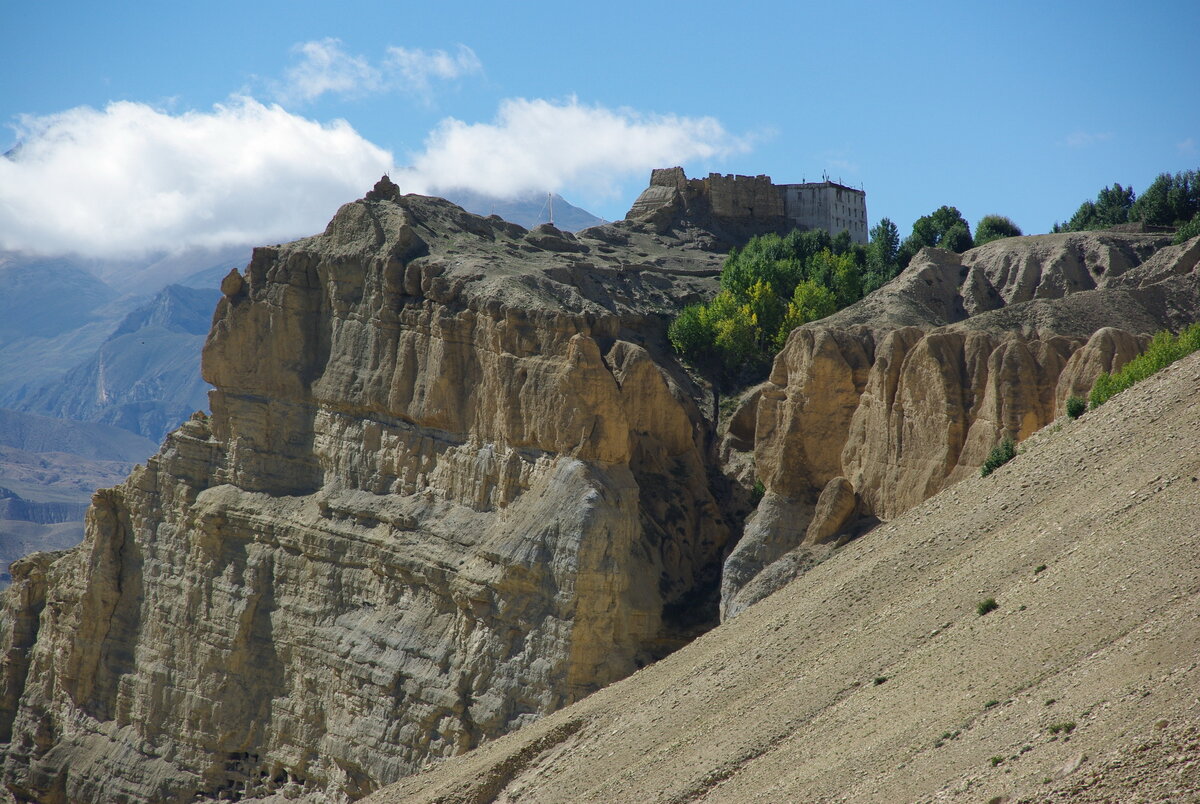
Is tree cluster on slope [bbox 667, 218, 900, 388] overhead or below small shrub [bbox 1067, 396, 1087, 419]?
overhead

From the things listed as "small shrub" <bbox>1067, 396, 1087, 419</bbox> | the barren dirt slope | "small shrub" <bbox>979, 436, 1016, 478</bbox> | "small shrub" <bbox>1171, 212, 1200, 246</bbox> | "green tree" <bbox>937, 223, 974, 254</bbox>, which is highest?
"green tree" <bbox>937, 223, 974, 254</bbox>

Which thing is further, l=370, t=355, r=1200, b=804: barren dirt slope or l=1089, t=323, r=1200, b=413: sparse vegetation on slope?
l=1089, t=323, r=1200, b=413: sparse vegetation on slope

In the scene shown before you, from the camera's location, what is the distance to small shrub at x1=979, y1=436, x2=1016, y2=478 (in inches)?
1870

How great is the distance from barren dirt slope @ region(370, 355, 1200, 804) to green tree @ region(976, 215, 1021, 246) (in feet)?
137

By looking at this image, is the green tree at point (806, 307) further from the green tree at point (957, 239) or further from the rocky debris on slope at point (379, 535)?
the green tree at point (957, 239)

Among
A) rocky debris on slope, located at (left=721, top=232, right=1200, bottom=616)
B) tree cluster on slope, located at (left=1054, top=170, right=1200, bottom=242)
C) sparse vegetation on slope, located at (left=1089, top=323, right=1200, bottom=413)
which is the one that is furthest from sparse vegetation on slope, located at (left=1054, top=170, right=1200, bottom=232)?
sparse vegetation on slope, located at (left=1089, top=323, right=1200, bottom=413)

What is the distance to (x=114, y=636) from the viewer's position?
228ft

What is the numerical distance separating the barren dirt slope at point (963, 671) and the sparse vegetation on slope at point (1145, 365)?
1.49 meters

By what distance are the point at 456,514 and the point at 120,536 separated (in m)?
21.2

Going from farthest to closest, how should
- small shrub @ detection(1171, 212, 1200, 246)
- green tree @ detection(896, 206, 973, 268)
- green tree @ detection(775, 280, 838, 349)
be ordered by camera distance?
green tree @ detection(896, 206, 973, 268) < green tree @ detection(775, 280, 838, 349) < small shrub @ detection(1171, 212, 1200, 246)

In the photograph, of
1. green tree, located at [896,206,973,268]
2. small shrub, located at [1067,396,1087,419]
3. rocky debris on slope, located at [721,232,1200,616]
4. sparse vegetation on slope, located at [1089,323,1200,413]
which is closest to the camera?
sparse vegetation on slope, located at [1089,323,1200,413]

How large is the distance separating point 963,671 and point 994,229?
57.3 m

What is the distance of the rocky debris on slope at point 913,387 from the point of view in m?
50.1

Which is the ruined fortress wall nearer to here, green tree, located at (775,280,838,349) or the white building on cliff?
the white building on cliff
